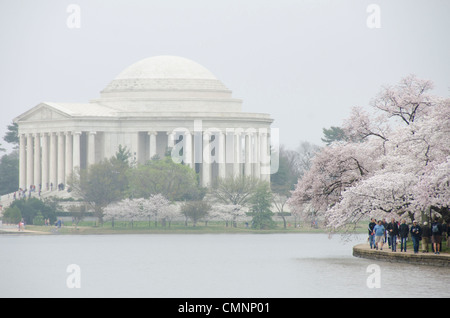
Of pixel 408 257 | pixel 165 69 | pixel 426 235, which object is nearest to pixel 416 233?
pixel 426 235

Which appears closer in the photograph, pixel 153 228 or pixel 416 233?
pixel 416 233

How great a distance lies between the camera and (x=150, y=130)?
570ft

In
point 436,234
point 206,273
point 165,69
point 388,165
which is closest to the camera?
point 206,273

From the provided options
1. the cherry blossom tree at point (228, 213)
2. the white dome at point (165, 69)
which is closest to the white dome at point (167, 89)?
the white dome at point (165, 69)

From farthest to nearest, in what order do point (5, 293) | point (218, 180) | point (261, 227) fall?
point (218, 180) < point (261, 227) < point (5, 293)

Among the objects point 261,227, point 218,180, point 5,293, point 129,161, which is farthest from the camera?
point 129,161

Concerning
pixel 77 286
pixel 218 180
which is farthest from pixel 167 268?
pixel 218 180

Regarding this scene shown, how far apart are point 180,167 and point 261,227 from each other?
1340cm

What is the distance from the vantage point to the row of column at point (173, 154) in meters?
171

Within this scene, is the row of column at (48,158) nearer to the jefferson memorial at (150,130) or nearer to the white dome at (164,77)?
the jefferson memorial at (150,130)

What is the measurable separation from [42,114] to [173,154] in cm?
1855

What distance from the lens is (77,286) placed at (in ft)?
197

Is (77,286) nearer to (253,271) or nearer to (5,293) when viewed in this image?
(5,293)

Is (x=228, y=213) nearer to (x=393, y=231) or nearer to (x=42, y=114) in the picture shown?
(x=42, y=114)
